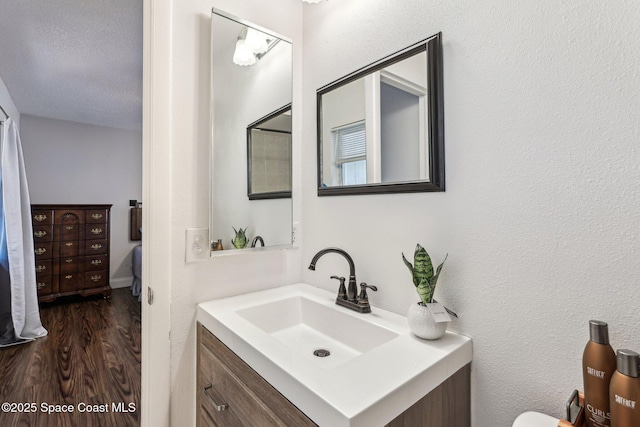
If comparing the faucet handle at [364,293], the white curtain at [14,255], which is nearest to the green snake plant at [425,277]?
the faucet handle at [364,293]

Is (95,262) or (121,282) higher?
(95,262)

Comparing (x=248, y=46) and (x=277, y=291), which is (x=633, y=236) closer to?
(x=277, y=291)

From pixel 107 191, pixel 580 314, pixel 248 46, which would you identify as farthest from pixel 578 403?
pixel 107 191

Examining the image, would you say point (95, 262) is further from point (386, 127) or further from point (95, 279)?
point (386, 127)

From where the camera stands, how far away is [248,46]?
4.33ft

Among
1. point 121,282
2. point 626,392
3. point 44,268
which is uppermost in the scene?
point 626,392

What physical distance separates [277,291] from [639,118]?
1247mm

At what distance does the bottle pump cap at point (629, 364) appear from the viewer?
0.51 m

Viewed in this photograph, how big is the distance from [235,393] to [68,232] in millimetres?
4055

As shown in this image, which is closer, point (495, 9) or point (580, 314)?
point (580, 314)

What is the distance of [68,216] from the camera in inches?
145

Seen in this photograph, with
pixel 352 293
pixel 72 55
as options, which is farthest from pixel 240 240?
pixel 72 55

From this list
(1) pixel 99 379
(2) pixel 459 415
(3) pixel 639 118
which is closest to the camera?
(3) pixel 639 118

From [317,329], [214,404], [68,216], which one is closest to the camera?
[214,404]
